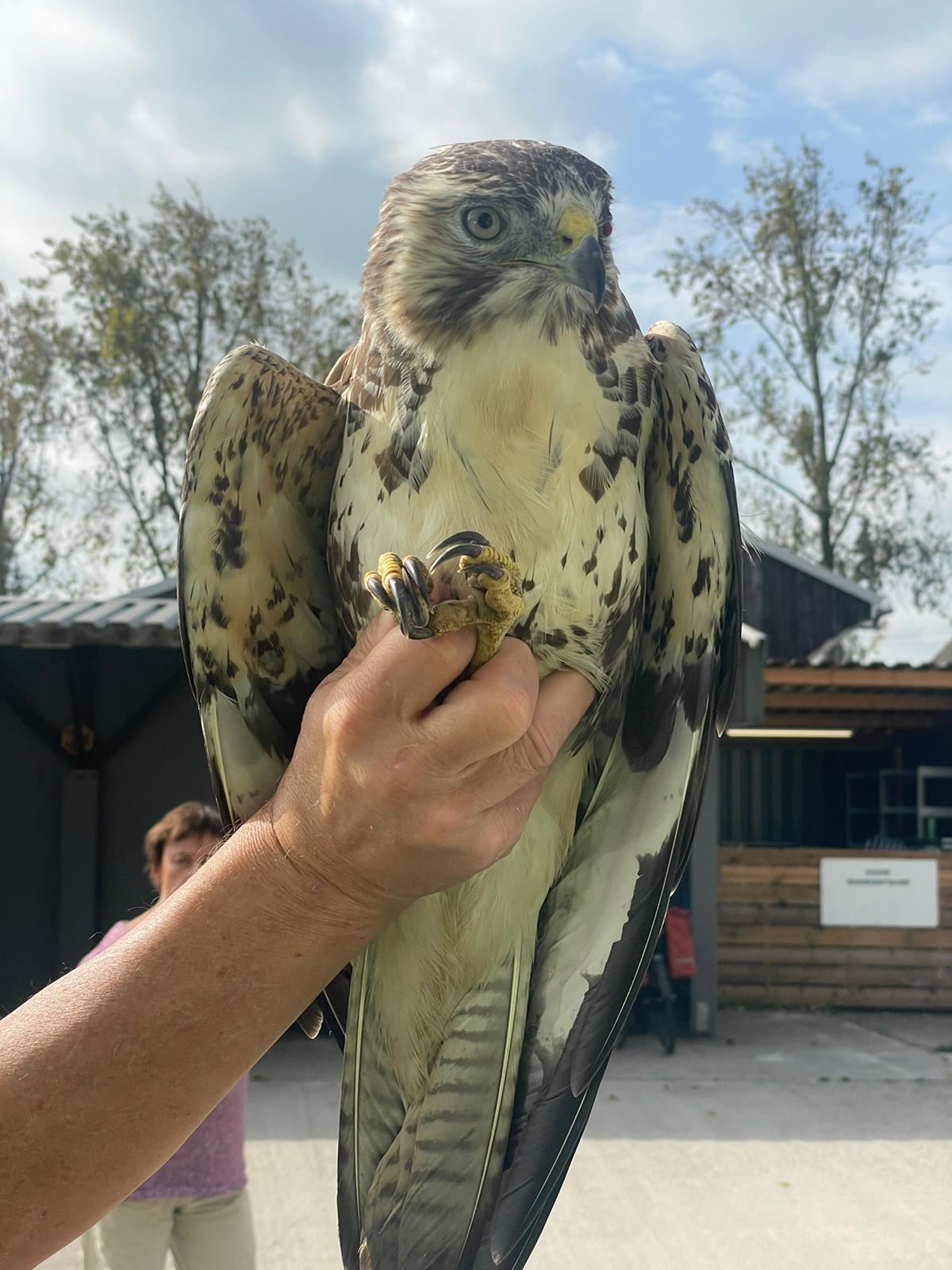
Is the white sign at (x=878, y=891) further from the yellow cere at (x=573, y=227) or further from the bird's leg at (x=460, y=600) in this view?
the bird's leg at (x=460, y=600)

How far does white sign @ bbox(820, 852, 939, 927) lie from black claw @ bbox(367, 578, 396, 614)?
1136 cm

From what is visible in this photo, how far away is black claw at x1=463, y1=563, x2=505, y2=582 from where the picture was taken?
153cm

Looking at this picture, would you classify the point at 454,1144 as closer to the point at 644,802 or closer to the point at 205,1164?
the point at 644,802

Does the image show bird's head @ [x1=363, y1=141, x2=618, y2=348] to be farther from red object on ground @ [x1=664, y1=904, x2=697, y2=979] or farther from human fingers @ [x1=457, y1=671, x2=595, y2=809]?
red object on ground @ [x1=664, y1=904, x2=697, y2=979]

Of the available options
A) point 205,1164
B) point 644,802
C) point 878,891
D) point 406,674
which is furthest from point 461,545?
point 878,891

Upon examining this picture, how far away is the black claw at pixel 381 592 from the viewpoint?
150 cm

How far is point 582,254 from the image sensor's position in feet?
6.34

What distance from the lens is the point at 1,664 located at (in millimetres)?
8938

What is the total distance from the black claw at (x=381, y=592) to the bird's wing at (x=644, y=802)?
62 centimetres

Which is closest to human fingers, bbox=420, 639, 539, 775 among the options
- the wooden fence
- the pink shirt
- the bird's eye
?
the bird's eye

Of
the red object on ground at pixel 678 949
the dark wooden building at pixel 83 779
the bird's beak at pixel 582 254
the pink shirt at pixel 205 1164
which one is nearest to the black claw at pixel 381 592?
the bird's beak at pixel 582 254

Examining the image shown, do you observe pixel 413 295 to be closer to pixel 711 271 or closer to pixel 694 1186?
pixel 694 1186

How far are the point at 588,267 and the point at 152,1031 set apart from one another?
147 cm

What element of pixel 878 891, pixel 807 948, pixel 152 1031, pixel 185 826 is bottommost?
pixel 807 948
